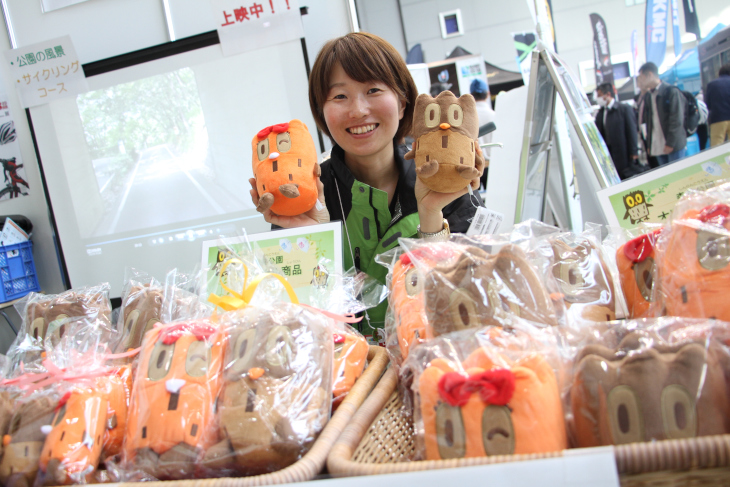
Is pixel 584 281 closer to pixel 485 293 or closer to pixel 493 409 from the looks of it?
pixel 485 293

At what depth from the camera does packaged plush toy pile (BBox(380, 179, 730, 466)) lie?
0.56m

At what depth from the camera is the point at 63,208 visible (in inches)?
131

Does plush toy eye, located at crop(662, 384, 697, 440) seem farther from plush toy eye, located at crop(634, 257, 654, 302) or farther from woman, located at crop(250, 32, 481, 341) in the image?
woman, located at crop(250, 32, 481, 341)

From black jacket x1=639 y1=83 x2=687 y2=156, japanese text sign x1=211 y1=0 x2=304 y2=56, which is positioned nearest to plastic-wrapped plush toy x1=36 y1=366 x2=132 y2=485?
japanese text sign x1=211 y1=0 x2=304 y2=56

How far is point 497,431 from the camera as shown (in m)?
0.58

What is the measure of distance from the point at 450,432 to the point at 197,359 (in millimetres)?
400

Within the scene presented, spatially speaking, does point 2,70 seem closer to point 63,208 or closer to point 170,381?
point 63,208

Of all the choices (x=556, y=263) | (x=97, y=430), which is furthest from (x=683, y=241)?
(x=97, y=430)

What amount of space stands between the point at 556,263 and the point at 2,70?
4.04m

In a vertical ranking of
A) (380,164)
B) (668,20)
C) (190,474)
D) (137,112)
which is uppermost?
(668,20)

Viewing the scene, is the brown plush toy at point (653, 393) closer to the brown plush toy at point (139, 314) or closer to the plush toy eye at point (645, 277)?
the plush toy eye at point (645, 277)

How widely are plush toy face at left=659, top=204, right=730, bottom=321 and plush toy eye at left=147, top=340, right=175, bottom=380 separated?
2.60 ft

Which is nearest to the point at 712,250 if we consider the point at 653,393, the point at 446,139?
the point at 653,393

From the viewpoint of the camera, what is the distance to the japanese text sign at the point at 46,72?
9.75ft
